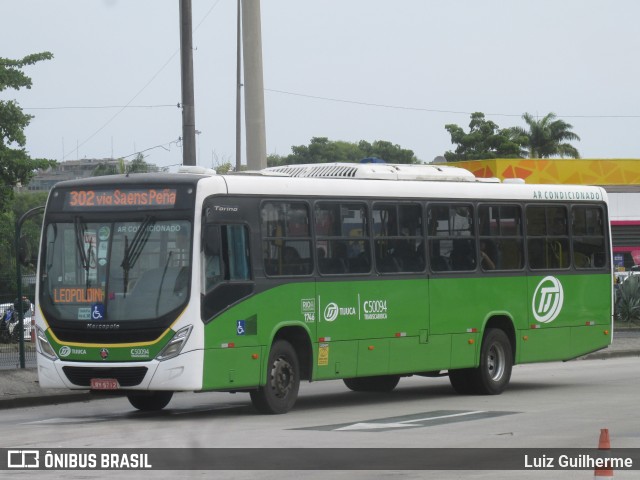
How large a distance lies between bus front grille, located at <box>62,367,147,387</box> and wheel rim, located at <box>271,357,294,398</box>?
5.96ft

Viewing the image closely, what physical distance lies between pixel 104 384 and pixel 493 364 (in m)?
7.01

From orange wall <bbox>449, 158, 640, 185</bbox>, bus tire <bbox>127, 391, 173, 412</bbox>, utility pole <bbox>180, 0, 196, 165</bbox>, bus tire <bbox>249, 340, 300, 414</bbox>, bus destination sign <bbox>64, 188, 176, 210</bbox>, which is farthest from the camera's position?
orange wall <bbox>449, 158, 640, 185</bbox>

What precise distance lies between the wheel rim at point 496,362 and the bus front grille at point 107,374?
668 centimetres

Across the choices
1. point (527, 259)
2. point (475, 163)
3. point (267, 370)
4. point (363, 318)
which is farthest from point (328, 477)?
point (475, 163)

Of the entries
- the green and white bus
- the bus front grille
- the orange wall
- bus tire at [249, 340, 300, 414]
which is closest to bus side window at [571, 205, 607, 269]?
the green and white bus

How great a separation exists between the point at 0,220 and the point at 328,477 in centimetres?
2829

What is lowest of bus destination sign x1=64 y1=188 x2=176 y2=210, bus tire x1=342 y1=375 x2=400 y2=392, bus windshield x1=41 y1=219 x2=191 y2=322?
bus tire x1=342 y1=375 x2=400 y2=392

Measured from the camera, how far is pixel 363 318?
18281 millimetres

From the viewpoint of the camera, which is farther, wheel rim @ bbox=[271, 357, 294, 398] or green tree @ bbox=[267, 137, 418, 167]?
green tree @ bbox=[267, 137, 418, 167]

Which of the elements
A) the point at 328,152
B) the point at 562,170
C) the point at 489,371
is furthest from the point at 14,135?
the point at 328,152

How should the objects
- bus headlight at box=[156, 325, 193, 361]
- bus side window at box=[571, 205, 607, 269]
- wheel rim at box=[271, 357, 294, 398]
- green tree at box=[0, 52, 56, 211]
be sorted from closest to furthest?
1. bus headlight at box=[156, 325, 193, 361]
2. wheel rim at box=[271, 357, 294, 398]
3. bus side window at box=[571, 205, 607, 269]
4. green tree at box=[0, 52, 56, 211]

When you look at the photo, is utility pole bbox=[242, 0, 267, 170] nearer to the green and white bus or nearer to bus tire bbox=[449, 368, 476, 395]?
the green and white bus

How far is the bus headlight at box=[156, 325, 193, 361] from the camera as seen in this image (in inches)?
625

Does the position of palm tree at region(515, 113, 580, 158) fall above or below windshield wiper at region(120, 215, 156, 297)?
above
